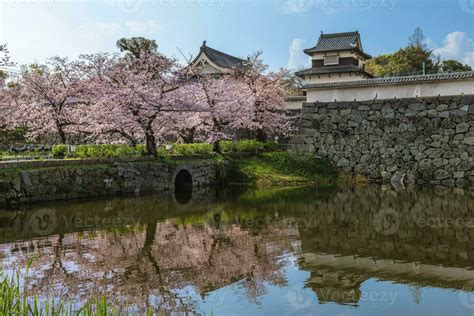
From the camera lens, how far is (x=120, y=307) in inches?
283

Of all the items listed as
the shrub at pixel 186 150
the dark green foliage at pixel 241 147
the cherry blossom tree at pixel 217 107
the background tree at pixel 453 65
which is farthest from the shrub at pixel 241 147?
the background tree at pixel 453 65

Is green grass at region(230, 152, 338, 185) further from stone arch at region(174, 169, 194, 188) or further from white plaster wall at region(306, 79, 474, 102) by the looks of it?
white plaster wall at region(306, 79, 474, 102)

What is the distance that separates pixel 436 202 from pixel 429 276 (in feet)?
35.1

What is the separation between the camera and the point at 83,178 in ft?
65.2

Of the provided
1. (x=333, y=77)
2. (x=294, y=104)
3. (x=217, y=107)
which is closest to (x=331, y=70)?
(x=333, y=77)

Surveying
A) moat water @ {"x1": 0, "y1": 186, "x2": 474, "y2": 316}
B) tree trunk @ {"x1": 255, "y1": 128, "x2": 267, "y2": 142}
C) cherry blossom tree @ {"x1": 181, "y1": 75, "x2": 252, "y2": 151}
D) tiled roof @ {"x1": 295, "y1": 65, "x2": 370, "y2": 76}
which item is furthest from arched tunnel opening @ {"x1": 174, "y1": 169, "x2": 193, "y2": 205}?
tiled roof @ {"x1": 295, "y1": 65, "x2": 370, "y2": 76}

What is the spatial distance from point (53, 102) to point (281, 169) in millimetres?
13062

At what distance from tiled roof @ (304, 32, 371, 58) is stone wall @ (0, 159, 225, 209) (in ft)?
67.0

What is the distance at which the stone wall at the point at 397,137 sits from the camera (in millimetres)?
26188

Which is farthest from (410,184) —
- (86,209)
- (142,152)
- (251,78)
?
(86,209)

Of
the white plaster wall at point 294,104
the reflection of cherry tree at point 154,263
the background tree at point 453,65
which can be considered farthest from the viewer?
the background tree at point 453,65

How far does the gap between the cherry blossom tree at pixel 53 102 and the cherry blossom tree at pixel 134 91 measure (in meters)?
2.81

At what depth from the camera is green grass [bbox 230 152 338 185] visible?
2705cm

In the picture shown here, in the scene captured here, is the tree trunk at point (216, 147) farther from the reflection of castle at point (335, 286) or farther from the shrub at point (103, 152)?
the reflection of castle at point (335, 286)
